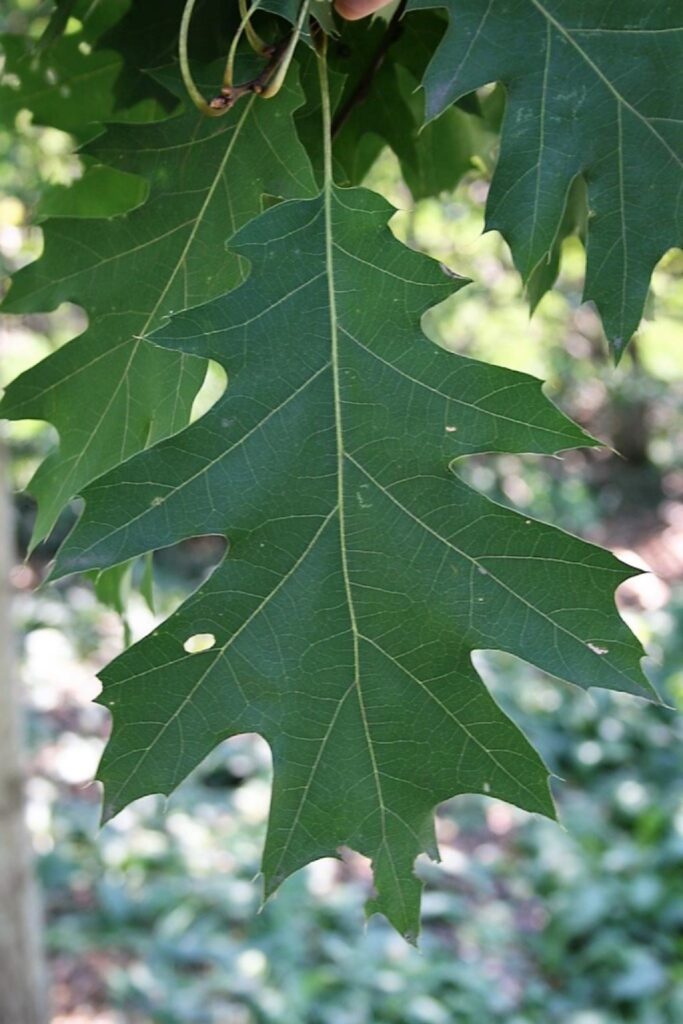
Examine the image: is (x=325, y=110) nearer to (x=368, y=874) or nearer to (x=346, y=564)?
(x=346, y=564)

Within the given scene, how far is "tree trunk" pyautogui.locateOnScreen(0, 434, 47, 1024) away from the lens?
2.48 metres

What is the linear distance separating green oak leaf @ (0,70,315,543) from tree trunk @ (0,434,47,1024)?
163 centimetres

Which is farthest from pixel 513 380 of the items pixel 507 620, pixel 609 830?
pixel 609 830

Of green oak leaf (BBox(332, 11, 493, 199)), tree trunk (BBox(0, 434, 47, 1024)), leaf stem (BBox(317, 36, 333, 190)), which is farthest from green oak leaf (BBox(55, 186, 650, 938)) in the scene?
tree trunk (BBox(0, 434, 47, 1024))

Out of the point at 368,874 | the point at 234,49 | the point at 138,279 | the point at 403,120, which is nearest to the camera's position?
the point at 234,49

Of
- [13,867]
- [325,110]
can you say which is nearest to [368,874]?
[13,867]

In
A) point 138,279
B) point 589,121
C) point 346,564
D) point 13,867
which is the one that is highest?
point 589,121

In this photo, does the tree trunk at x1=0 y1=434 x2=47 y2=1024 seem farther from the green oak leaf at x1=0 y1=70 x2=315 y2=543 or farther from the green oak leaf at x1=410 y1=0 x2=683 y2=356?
the green oak leaf at x1=410 y1=0 x2=683 y2=356

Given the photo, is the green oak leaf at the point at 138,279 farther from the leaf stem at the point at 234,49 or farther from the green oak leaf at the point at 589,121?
the green oak leaf at the point at 589,121

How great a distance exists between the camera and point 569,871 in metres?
3.84

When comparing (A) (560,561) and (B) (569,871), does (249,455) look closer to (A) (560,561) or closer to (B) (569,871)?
(A) (560,561)

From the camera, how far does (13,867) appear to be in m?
2.50

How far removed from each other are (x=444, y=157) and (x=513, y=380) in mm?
469

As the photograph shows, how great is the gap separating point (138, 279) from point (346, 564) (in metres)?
Result: 0.31
